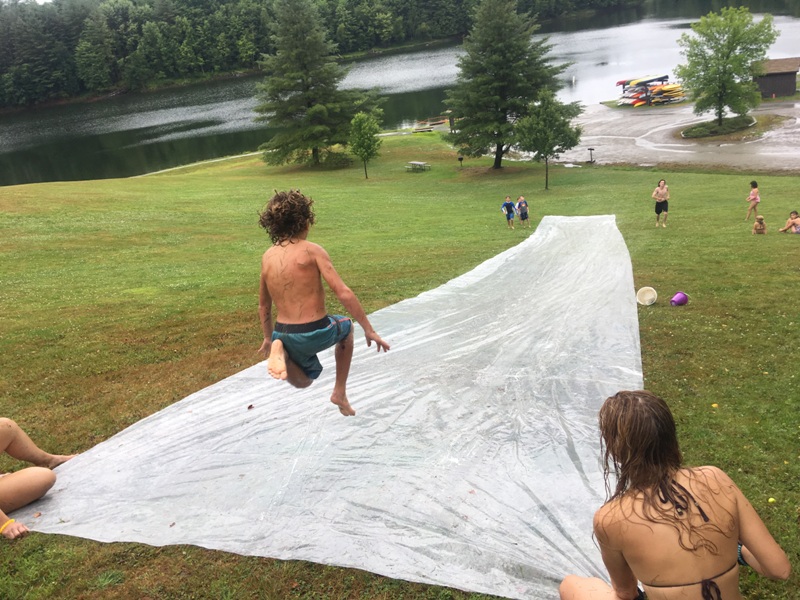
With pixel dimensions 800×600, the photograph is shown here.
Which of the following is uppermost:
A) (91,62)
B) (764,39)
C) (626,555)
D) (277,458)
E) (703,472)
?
(91,62)

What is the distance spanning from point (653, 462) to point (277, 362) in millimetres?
2769

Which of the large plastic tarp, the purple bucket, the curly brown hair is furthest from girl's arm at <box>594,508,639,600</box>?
the purple bucket

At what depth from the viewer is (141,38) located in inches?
4195

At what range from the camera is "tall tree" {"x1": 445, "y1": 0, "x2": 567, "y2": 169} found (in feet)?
119

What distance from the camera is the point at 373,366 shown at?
6480 millimetres

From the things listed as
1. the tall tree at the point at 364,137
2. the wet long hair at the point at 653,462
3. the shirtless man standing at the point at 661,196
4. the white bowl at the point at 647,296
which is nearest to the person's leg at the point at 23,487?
the wet long hair at the point at 653,462

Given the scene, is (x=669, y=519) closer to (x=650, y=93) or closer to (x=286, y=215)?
(x=286, y=215)

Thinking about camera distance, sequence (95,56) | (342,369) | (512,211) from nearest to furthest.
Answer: (342,369), (512,211), (95,56)

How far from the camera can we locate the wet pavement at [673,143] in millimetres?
32656

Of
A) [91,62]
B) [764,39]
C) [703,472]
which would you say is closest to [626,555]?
[703,472]

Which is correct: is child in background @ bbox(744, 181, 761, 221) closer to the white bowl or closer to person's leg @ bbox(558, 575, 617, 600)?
the white bowl

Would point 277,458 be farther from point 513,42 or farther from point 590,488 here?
point 513,42

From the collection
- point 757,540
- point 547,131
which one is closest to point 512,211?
point 547,131

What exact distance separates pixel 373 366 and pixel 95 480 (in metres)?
2.97
